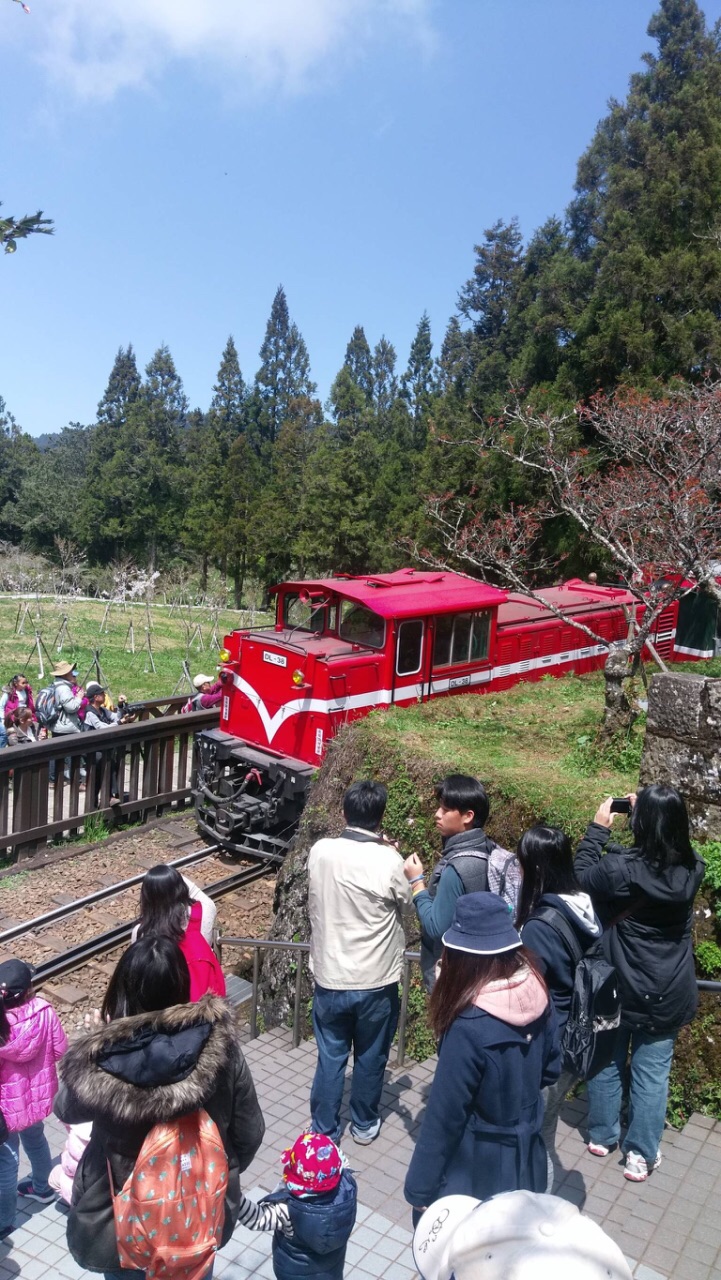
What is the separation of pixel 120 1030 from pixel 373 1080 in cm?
216

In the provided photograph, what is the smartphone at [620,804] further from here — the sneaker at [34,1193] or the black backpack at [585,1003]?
the sneaker at [34,1193]

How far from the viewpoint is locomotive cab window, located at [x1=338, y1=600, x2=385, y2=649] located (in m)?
10.8

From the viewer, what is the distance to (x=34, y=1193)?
4168 millimetres

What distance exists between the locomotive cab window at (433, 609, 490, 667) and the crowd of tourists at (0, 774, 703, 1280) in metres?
6.90

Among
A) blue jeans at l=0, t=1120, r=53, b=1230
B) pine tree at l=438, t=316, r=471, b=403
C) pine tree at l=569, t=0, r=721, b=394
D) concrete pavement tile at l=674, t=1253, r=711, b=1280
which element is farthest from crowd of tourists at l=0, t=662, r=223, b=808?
pine tree at l=438, t=316, r=471, b=403

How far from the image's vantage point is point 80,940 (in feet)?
28.9

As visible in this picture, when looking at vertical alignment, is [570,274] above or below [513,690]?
above

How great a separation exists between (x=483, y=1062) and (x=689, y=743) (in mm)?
2882

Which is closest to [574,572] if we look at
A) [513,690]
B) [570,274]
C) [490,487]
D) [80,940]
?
[490,487]

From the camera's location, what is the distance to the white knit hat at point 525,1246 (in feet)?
5.90

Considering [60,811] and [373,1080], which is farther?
[60,811]

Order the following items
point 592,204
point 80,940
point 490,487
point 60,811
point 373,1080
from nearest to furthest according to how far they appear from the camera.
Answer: point 373,1080 → point 80,940 → point 60,811 → point 490,487 → point 592,204

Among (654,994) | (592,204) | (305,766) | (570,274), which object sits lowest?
(305,766)

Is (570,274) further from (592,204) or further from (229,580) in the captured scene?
(229,580)
